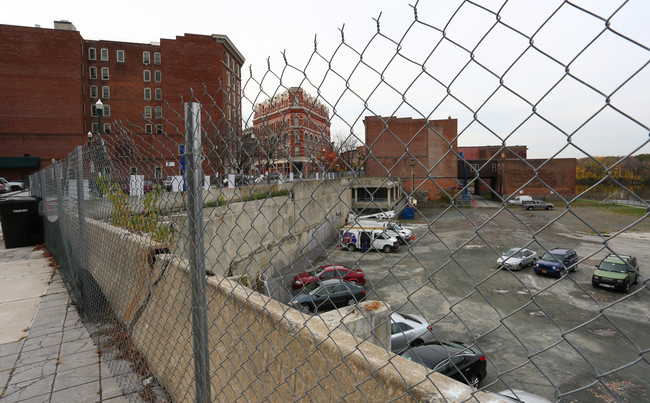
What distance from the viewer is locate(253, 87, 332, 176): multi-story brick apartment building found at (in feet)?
4.87

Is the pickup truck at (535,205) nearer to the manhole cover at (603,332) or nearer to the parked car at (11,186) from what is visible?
the manhole cover at (603,332)

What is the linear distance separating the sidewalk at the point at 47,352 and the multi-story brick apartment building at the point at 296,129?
2.94 meters

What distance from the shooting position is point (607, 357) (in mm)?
8469

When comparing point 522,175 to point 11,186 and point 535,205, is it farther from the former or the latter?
point 11,186

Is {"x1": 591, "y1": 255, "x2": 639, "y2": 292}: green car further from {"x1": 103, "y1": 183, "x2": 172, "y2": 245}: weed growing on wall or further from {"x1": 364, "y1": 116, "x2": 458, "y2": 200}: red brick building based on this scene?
{"x1": 103, "y1": 183, "x2": 172, "y2": 245}: weed growing on wall

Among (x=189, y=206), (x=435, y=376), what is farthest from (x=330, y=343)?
(x=189, y=206)

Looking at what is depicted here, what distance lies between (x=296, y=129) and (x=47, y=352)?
4.64 m

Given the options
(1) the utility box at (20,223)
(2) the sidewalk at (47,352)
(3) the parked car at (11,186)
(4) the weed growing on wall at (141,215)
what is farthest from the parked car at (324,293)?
(3) the parked car at (11,186)

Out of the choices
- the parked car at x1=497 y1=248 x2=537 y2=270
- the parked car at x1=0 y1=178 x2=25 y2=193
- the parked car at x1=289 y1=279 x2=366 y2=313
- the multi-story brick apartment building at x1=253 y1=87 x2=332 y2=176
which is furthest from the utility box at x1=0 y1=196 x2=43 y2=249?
the parked car at x1=0 y1=178 x2=25 y2=193

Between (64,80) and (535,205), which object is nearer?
(535,205)

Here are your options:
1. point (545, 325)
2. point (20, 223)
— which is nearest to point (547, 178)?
point (545, 325)

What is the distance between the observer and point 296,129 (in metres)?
1.54

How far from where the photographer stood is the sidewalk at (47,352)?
344 centimetres

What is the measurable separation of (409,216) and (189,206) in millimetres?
1428
